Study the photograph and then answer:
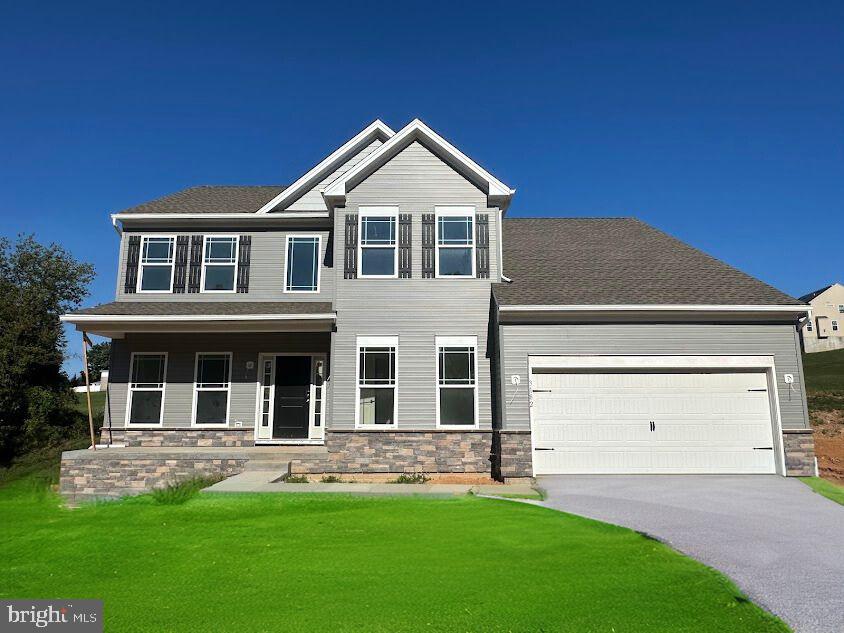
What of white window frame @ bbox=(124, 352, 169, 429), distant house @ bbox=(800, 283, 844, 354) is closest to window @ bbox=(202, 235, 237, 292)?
white window frame @ bbox=(124, 352, 169, 429)

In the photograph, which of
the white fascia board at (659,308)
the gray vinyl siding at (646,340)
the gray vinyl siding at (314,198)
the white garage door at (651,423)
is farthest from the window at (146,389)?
the white garage door at (651,423)

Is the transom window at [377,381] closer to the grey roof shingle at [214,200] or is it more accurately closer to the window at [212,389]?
the window at [212,389]

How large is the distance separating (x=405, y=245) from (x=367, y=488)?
5.60 m

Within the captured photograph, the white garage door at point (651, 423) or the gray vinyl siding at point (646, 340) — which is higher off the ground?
the gray vinyl siding at point (646, 340)

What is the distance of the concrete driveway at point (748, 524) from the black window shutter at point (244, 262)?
8.89m

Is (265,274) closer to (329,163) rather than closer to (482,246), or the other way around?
(329,163)

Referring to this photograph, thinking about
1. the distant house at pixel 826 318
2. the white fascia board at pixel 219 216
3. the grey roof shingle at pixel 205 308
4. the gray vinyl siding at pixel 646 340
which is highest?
the distant house at pixel 826 318

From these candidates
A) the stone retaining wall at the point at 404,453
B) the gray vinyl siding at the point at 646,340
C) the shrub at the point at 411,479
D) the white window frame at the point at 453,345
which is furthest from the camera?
the white window frame at the point at 453,345

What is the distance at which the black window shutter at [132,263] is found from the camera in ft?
48.2

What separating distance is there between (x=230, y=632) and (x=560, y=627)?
2484 millimetres

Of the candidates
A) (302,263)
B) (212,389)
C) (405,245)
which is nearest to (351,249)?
(405,245)

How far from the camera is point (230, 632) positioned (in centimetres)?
417

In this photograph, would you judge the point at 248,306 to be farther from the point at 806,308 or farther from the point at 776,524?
the point at 806,308

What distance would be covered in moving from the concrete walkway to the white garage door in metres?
1.58
